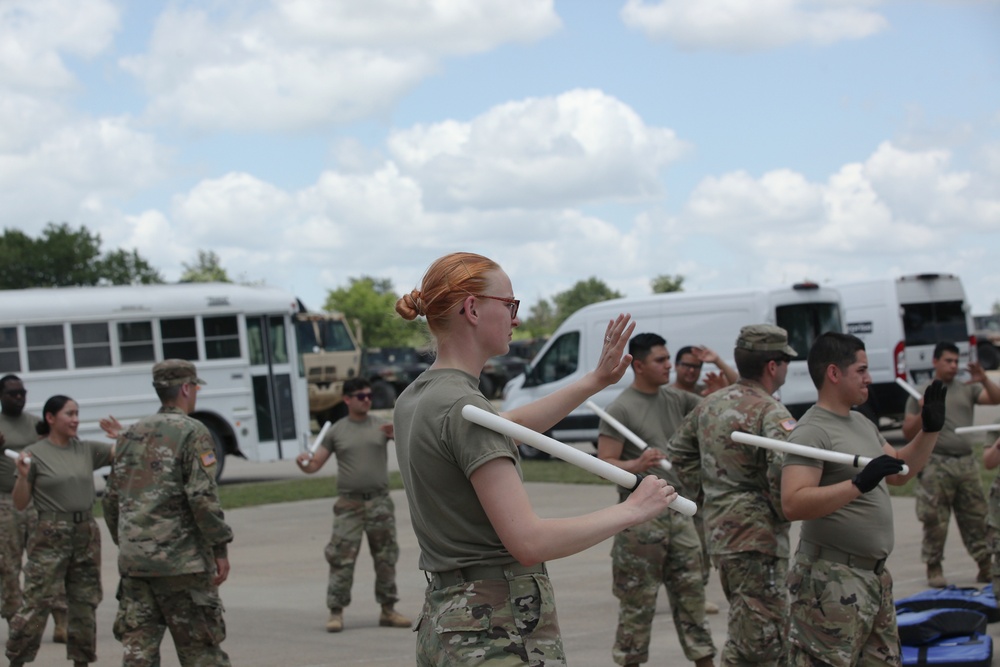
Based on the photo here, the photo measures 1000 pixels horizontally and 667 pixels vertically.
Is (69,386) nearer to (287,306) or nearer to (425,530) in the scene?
(287,306)

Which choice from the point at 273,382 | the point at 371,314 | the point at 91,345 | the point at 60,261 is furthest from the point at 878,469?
the point at 371,314

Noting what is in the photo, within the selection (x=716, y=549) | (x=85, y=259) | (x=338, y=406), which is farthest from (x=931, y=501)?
(x=85, y=259)

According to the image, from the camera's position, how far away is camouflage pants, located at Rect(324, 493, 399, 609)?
930cm

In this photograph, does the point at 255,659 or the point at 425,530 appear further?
the point at 255,659

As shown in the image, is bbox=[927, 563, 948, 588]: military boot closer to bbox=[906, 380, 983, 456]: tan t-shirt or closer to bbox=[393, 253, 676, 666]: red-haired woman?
bbox=[906, 380, 983, 456]: tan t-shirt

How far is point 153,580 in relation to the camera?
6.25 m

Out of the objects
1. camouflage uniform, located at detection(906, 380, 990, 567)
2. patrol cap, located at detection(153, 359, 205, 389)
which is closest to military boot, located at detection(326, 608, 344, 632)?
patrol cap, located at detection(153, 359, 205, 389)

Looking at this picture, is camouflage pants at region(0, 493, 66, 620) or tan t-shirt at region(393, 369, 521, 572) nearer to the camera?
tan t-shirt at region(393, 369, 521, 572)

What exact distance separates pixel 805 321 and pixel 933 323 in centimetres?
367

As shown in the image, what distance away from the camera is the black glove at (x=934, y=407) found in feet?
15.5

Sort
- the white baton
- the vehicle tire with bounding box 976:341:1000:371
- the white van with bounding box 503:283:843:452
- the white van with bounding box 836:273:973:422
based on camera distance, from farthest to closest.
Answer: the vehicle tire with bounding box 976:341:1000:371, the white van with bounding box 836:273:973:422, the white van with bounding box 503:283:843:452, the white baton

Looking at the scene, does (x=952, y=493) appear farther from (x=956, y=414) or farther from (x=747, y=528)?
(x=747, y=528)

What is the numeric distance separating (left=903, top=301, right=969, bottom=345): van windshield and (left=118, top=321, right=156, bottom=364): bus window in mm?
12585

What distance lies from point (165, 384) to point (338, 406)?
21.2 m
